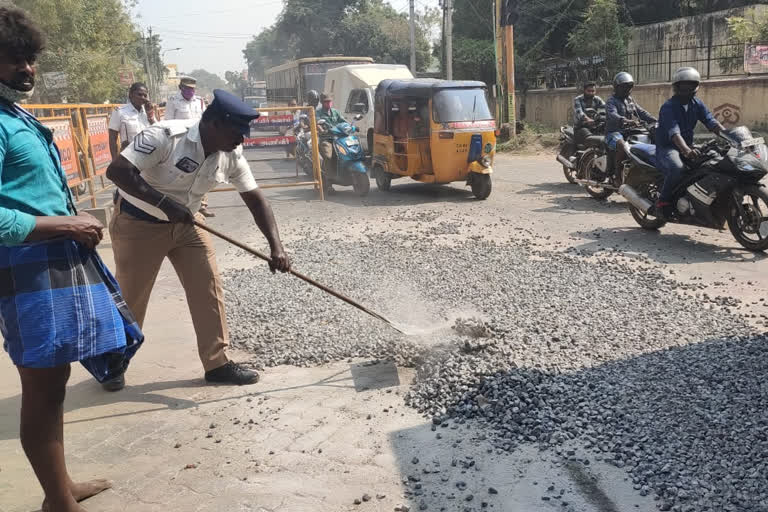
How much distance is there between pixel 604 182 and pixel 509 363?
7074 mm

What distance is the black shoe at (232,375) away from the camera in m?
4.38

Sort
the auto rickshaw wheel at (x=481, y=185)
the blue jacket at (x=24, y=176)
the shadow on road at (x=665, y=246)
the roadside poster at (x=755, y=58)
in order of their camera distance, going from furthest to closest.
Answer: the roadside poster at (x=755, y=58), the auto rickshaw wheel at (x=481, y=185), the shadow on road at (x=665, y=246), the blue jacket at (x=24, y=176)

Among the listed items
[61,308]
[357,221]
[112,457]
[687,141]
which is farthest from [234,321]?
[687,141]

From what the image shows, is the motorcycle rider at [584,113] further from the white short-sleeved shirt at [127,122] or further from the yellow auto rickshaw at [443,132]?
the white short-sleeved shirt at [127,122]

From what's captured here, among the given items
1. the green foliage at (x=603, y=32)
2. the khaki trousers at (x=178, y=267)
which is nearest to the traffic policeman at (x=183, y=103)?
the khaki trousers at (x=178, y=267)

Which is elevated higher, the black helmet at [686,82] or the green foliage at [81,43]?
the green foliage at [81,43]

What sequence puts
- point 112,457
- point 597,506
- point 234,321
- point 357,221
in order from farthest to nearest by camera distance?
1. point 357,221
2. point 234,321
3. point 112,457
4. point 597,506

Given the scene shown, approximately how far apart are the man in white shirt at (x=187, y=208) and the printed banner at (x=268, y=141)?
28.6 feet

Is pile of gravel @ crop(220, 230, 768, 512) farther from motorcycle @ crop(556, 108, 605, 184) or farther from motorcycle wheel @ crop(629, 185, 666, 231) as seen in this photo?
motorcycle @ crop(556, 108, 605, 184)

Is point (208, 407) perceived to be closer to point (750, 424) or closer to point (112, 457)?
point (112, 457)

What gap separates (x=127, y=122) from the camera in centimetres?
872

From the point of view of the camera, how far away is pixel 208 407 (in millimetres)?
Answer: 4109

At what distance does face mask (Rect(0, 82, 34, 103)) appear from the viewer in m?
2.47

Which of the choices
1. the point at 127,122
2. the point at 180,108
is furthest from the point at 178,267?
the point at 180,108
